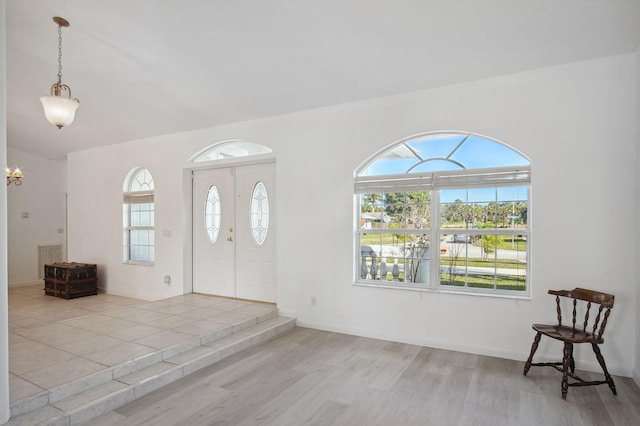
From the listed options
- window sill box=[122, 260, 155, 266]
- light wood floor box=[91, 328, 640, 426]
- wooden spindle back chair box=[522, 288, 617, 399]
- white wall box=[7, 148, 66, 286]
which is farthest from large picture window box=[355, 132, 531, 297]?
white wall box=[7, 148, 66, 286]

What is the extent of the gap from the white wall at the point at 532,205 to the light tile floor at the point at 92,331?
926 millimetres

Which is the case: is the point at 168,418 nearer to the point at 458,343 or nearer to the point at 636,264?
the point at 458,343

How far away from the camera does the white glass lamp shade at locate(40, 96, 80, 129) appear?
330 cm

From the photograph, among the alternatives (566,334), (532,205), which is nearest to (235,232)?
(532,205)

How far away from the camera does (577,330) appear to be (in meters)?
3.24

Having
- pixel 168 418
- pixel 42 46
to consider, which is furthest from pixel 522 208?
pixel 42 46

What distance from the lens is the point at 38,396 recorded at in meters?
2.66

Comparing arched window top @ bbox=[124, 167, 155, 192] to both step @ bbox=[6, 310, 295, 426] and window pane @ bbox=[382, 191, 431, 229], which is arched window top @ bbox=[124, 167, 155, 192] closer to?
step @ bbox=[6, 310, 295, 426]

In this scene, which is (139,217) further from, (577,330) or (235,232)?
(577,330)

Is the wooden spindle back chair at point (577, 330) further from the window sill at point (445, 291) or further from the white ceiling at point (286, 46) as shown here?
the white ceiling at point (286, 46)

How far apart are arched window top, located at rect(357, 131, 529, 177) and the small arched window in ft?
13.5

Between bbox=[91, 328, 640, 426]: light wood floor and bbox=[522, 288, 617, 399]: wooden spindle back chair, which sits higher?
bbox=[522, 288, 617, 399]: wooden spindle back chair

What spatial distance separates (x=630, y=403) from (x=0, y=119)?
16.4ft

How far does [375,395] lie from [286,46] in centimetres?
325
